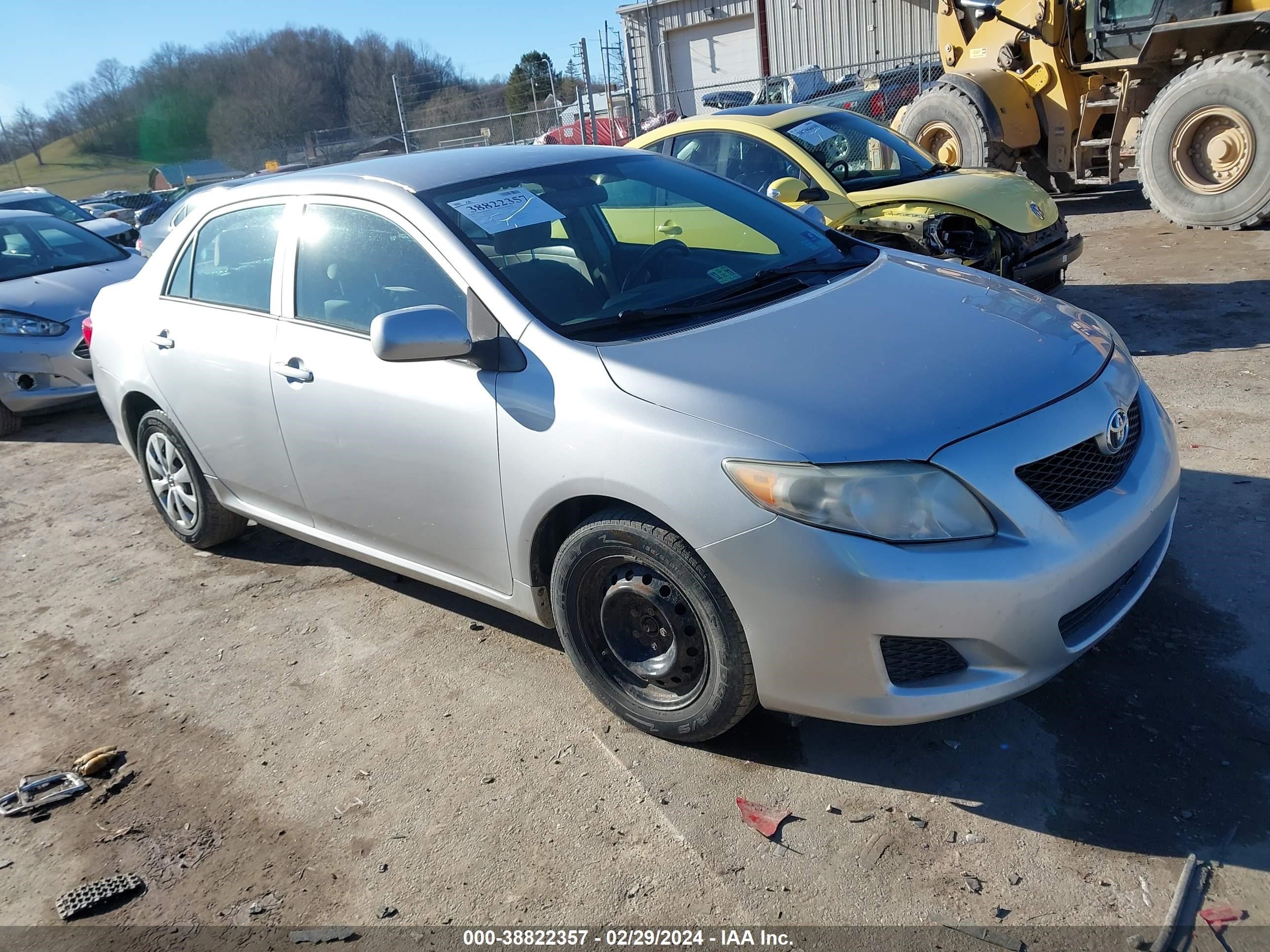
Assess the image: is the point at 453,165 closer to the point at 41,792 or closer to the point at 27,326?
the point at 41,792

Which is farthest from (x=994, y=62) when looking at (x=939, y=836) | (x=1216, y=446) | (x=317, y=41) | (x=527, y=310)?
(x=317, y=41)

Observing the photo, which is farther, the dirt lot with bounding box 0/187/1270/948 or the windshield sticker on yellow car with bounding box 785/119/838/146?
the windshield sticker on yellow car with bounding box 785/119/838/146

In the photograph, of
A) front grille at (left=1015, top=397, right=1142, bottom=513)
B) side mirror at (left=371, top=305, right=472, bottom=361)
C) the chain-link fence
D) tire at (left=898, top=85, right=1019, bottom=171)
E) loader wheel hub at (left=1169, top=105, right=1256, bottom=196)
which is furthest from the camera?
the chain-link fence

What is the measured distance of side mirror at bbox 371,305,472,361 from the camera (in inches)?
115

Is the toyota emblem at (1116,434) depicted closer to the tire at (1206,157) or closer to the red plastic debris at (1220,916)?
the red plastic debris at (1220,916)

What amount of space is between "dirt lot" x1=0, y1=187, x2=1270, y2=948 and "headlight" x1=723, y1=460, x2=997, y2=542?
30.7 inches

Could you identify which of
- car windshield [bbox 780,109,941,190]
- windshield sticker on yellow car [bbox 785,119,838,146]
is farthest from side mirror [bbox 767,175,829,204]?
windshield sticker on yellow car [bbox 785,119,838,146]

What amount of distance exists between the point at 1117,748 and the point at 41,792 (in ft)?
10.8

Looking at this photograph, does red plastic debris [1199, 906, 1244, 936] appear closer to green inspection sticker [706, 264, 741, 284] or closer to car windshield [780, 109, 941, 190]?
green inspection sticker [706, 264, 741, 284]

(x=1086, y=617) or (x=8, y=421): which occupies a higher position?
(x=1086, y=617)

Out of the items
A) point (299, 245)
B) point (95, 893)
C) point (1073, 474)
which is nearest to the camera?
point (1073, 474)

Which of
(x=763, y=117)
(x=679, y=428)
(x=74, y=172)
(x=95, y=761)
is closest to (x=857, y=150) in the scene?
(x=763, y=117)

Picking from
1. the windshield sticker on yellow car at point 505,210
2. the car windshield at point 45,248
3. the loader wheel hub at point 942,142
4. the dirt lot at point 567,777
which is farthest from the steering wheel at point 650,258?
the loader wheel hub at point 942,142

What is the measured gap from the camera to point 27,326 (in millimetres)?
7391
